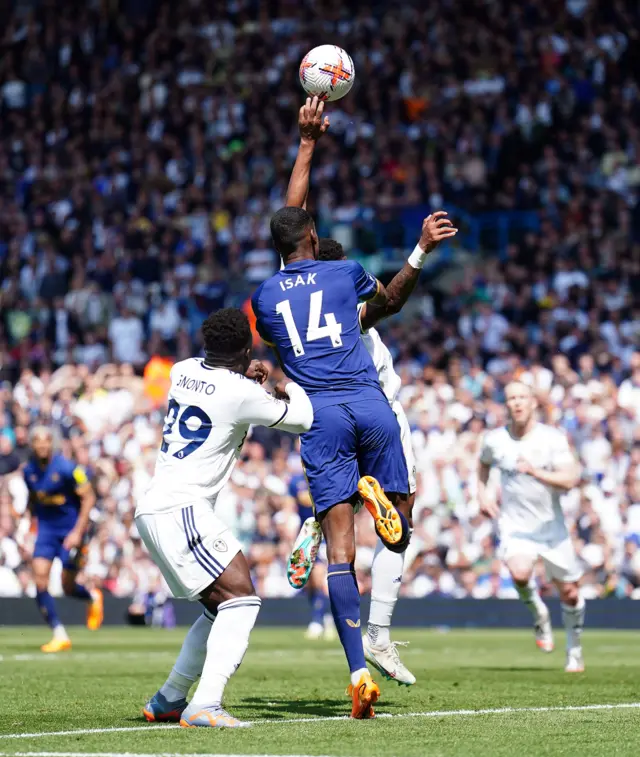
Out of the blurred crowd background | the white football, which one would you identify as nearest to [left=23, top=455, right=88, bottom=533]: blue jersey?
the blurred crowd background

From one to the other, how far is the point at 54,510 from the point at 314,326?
8.83m

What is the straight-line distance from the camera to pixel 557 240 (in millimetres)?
23391

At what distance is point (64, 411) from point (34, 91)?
11.4 meters

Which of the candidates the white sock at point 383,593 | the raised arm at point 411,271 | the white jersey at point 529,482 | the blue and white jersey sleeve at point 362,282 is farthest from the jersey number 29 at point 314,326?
the white jersey at point 529,482

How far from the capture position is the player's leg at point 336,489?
812 cm

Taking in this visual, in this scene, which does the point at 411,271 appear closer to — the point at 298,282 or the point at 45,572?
the point at 298,282

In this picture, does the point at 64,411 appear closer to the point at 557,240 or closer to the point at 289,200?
the point at 557,240

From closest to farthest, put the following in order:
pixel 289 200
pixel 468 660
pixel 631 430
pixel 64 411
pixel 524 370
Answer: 1. pixel 289 200
2. pixel 468 660
3. pixel 631 430
4. pixel 524 370
5. pixel 64 411

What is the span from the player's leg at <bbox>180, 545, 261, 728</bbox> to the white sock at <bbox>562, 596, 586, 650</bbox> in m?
5.39

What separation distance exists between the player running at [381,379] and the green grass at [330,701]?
1.22 ft

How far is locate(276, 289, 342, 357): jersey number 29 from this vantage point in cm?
851

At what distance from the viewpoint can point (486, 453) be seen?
1328 centimetres

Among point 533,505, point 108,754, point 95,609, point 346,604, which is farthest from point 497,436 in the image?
point 108,754

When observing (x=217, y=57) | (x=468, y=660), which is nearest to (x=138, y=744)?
(x=468, y=660)
